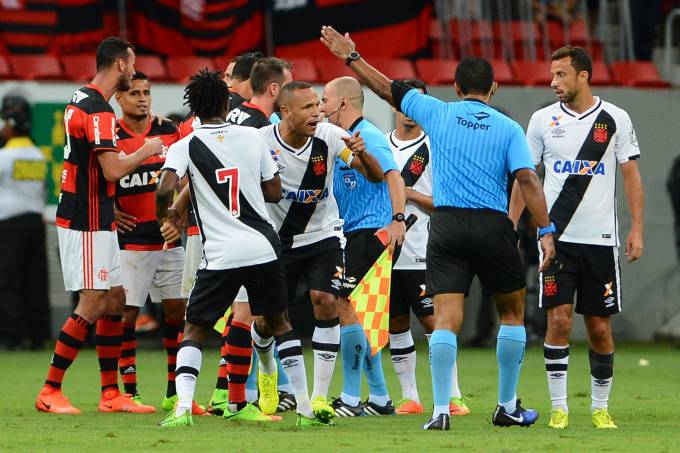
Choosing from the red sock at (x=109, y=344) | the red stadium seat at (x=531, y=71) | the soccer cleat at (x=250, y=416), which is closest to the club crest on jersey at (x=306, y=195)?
the soccer cleat at (x=250, y=416)

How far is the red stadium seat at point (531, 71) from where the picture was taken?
18130 mm

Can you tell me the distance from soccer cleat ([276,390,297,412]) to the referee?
1.58 metres

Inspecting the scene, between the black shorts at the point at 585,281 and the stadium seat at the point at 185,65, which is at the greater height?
the stadium seat at the point at 185,65

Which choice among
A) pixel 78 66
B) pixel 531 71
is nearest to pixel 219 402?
pixel 78 66

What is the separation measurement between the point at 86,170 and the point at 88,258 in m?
0.60

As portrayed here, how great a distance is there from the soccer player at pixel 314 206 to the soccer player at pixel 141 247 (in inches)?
47.0

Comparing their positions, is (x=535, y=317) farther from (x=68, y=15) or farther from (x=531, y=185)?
(x=531, y=185)

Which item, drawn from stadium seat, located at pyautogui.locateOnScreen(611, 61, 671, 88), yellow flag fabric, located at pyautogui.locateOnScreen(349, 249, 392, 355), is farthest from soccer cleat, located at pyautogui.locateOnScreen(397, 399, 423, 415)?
stadium seat, located at pyautogui.locateOnScreen(611, 61, 671, 88)

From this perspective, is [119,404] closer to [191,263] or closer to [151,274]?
[151,274]

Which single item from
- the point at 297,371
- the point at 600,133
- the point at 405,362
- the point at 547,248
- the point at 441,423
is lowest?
the point at 441,423

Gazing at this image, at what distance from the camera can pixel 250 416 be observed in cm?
858

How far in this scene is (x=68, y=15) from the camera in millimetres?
17109

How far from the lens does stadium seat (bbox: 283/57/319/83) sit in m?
16.9

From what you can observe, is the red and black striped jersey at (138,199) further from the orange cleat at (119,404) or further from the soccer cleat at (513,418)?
the soccer cleat at (513,418)
